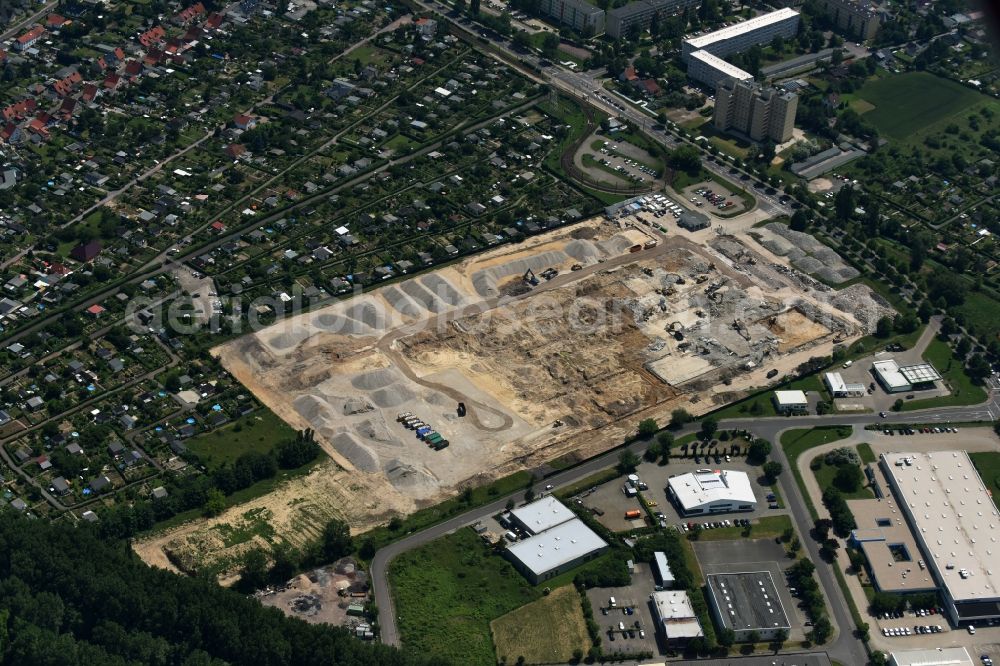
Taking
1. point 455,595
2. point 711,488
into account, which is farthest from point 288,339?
point 711,488

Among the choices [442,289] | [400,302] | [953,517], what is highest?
[953,517]

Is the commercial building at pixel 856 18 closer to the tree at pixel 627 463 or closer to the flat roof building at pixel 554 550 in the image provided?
the tree at pixel 627 463

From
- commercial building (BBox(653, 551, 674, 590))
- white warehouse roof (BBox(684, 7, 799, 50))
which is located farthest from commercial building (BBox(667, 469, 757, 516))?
white warehouse roof (BBox(684, 7, 799, 50))

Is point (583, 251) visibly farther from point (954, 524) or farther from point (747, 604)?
point (747, 604)

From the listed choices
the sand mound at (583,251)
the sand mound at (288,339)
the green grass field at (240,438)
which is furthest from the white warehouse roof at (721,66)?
the green grass field at (240,438)

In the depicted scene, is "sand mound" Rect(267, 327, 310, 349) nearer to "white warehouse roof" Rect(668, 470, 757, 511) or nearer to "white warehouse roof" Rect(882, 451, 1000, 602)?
"white warehouse roof" Rect(668, 470, 757, 511)

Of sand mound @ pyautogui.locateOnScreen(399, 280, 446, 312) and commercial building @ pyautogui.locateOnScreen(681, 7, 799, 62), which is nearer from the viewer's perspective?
sand mound @ pyautogui.locateOnScreen(399, 280, 446, 312)
